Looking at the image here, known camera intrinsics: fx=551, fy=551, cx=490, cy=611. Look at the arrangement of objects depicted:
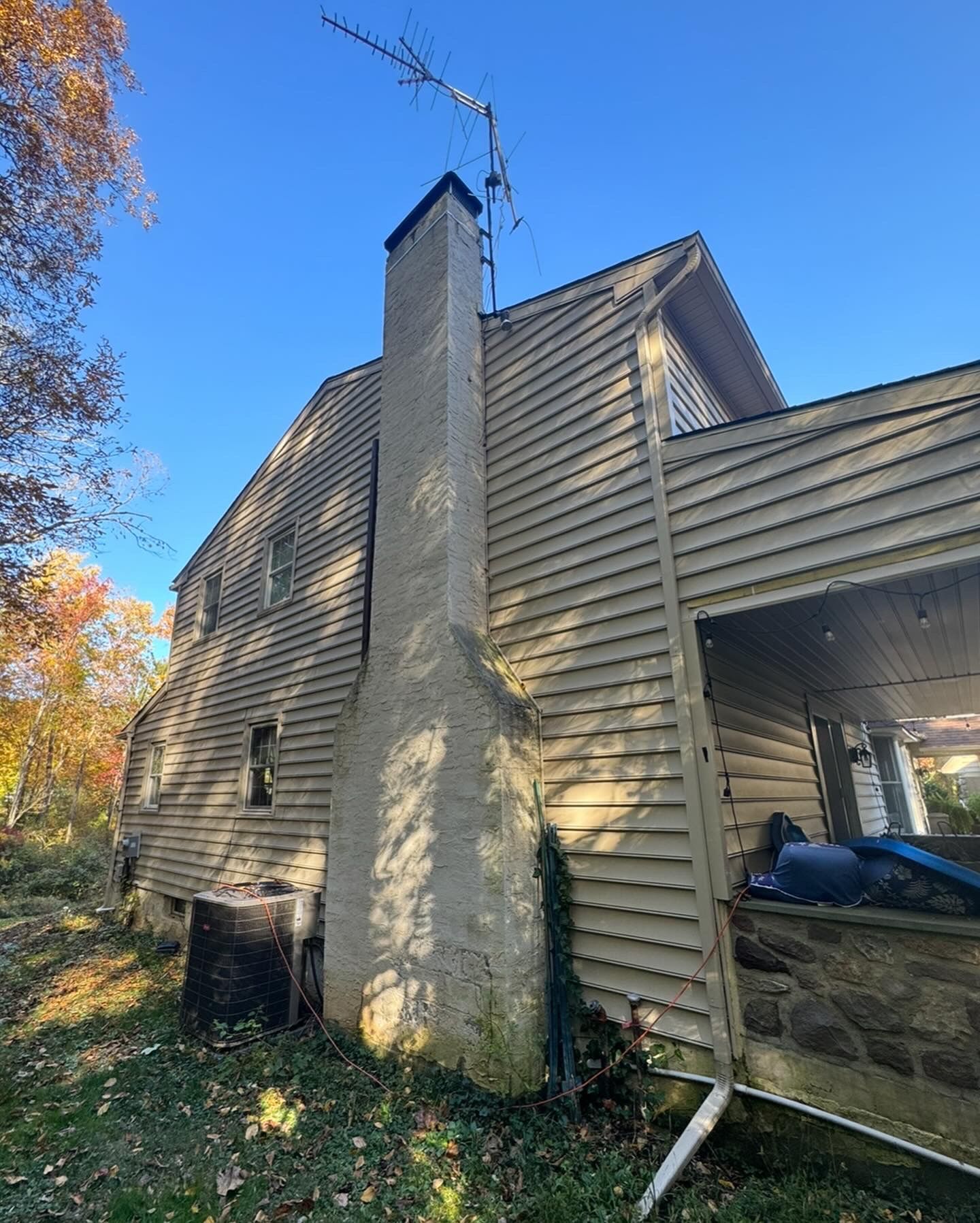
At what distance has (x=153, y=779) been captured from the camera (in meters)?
10.3

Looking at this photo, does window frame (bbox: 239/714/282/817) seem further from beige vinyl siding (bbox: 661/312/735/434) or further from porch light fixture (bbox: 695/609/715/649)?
beige vinyl siding (bbox: 661/312/735/434)

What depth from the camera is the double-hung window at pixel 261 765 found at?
24.2ft

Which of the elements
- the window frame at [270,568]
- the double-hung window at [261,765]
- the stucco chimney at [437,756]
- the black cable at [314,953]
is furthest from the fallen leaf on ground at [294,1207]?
the window frame at [270,568]

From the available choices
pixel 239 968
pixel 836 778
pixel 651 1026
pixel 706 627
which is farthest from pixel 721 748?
pixel 239 968

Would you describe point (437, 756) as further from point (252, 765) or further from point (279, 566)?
point (279, 566)

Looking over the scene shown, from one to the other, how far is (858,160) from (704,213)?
2.59 metres

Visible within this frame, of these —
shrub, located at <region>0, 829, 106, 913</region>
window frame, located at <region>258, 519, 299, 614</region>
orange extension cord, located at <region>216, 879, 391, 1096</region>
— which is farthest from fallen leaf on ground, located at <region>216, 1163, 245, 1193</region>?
shrub, located at <region>0, 829, 106, 913</region>

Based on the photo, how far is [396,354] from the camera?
624 cm

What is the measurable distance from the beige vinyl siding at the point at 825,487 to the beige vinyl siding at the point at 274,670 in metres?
4.07

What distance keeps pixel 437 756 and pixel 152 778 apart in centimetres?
855

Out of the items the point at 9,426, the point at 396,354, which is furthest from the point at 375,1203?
the point at 9,426

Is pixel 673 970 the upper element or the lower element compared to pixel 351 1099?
upper

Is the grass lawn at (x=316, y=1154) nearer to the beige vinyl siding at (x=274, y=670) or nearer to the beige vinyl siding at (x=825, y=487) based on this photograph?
the beige vinyl siding at (x=274, y=670)

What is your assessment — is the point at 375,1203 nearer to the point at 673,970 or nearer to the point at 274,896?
the point at 673,970
